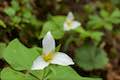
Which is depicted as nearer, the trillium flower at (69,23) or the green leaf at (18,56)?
the green leaf at (18,56)

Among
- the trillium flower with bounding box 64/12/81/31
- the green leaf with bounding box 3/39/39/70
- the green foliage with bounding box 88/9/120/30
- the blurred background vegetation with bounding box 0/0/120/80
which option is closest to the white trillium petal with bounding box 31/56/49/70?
the green leaf with bounding box 3/39/39/70

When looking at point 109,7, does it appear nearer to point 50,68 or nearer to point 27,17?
point 27,17

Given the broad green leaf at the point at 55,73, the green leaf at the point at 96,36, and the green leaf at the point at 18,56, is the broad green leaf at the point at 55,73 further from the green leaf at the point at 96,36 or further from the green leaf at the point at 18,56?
the green leaf at the point at 96,36

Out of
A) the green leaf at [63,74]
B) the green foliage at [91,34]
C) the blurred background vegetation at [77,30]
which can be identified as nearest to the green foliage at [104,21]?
the blurred background vegetation at [77,30]

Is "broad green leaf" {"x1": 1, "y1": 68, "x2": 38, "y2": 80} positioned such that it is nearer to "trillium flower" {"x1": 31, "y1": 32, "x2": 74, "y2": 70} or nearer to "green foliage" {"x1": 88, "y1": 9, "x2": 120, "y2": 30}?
"trillium flower" {"x1": 31, "y1": 32, "x2": 74, "y2": 70}

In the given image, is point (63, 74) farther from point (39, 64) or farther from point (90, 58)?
point (90, 58)

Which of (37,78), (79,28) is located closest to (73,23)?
(79,28)
